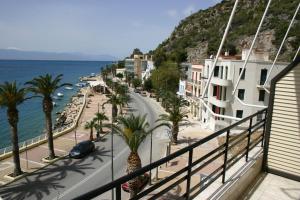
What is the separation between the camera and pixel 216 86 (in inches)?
1368

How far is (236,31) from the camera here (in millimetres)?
77750

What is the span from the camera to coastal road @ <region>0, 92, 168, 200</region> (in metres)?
21.1

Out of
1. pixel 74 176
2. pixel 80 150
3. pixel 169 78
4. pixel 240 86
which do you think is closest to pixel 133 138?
pixel 74 176

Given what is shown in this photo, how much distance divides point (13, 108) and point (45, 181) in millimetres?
7041

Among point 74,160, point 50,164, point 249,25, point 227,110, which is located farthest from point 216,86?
point 249,25

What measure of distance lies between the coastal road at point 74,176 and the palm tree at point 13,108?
1.98 metres

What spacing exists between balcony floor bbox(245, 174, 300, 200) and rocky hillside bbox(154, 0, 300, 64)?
171 ft

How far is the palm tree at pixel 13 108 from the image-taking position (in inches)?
907

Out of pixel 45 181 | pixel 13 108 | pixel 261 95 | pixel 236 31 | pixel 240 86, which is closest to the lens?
pixel 45 181

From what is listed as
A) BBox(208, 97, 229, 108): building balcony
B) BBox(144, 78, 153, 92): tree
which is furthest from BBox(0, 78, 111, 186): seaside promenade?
BBox(144, 78, 153, 92): tree

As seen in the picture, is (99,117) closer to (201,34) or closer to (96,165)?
(96,165)

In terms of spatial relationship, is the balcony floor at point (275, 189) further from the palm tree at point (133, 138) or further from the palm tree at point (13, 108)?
the palm tree at point (13, 108)

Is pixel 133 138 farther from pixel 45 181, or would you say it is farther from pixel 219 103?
pixel 219 103

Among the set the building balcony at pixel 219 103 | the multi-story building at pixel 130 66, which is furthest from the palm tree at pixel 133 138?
the multi-story building at pixel 130 66
